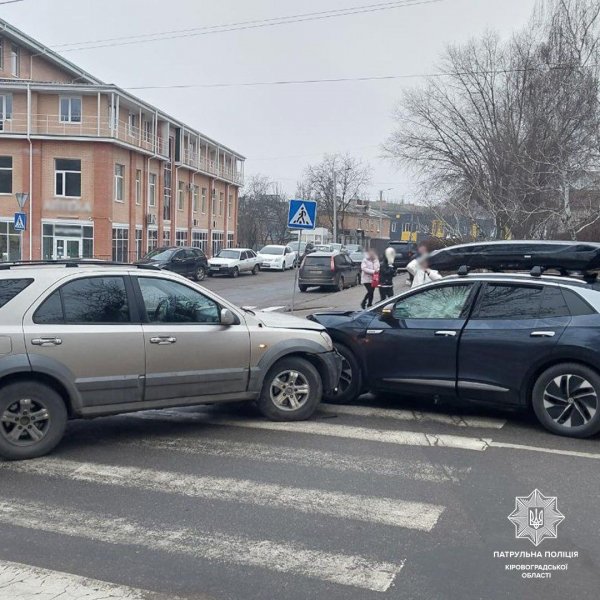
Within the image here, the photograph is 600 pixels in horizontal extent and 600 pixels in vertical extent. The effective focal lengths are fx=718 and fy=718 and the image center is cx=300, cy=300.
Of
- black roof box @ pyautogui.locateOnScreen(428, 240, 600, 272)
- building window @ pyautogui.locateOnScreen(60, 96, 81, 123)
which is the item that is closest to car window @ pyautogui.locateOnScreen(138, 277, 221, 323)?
black roof box @ pyautogui.locateOnScreen(428, 240, 600, 272)

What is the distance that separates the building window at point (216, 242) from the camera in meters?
63.1

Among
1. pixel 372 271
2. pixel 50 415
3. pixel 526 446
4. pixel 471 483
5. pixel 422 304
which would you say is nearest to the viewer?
pixel 471 483

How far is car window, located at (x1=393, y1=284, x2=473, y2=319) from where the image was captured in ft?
25.6

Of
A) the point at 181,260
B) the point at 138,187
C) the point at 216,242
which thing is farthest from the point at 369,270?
the point at 216,242

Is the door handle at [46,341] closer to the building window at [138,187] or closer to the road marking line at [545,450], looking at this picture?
the road marking line at [545,450]

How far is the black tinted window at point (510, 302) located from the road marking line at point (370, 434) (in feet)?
4.60

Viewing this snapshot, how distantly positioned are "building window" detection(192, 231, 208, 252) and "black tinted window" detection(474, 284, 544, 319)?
50.7 m

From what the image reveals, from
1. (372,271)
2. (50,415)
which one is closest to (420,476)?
(50,415)

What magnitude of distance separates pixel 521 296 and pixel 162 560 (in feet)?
15.8

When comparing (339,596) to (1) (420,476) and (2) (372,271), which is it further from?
(2) (372,271)

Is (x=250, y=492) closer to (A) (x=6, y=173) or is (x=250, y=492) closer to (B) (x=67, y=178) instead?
(B) (x=67, y=178)

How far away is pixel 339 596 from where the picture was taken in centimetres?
375

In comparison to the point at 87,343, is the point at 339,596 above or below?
below

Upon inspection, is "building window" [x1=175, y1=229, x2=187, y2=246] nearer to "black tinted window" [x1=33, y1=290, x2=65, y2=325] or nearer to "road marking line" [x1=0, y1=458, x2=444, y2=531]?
"black tinted window" [x1=33, y1=290, x2=65, y2=325]
